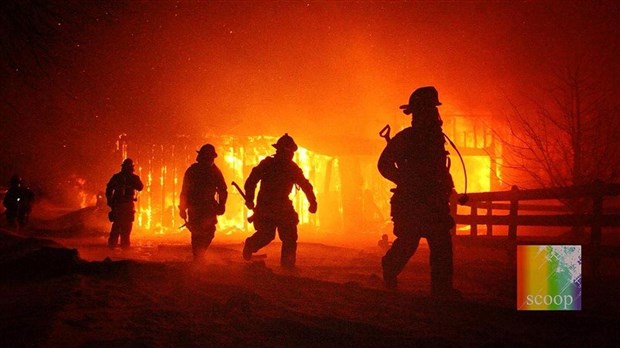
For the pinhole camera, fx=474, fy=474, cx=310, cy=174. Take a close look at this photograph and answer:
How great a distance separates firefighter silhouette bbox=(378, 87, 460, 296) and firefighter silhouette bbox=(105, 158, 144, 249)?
7.46m

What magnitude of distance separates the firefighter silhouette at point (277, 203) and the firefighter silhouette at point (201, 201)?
0.66m

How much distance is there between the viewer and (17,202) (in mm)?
14914

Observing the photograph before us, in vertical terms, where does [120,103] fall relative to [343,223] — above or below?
above

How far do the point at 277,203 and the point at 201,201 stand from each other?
1.29 m

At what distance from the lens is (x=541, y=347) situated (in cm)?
337

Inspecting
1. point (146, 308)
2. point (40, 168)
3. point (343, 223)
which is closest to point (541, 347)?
point (146, 308)

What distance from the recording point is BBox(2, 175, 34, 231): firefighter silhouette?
14.9 metres

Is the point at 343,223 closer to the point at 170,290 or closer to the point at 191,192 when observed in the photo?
the point at 191,192

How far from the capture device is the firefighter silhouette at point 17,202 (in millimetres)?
14859

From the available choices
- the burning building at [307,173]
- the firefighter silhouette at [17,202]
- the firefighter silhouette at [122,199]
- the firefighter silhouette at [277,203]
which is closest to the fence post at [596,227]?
→ the firefighter silhouette at [277,203]

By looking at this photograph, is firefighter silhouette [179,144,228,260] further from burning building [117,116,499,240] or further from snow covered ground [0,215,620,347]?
burning building [117,116,499,240]

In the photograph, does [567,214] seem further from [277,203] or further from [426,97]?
[277,203]

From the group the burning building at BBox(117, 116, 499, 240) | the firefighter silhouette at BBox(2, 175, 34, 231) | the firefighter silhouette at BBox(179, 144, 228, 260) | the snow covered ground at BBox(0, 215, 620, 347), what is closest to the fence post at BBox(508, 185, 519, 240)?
the snow covered ground at BBox(0, 215, 620, 347)

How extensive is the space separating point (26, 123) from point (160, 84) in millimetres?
10379
